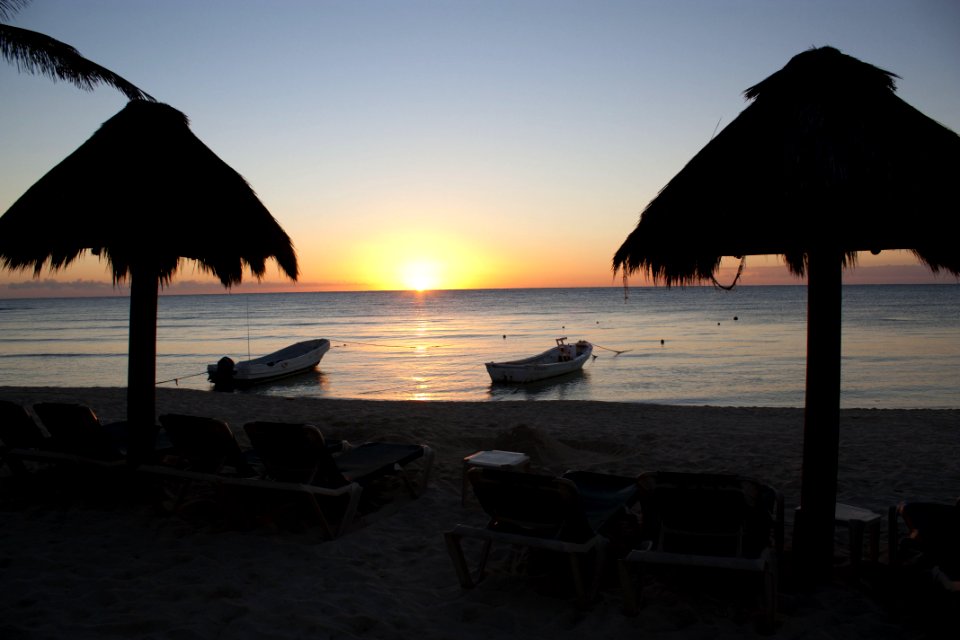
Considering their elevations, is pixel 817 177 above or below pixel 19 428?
above

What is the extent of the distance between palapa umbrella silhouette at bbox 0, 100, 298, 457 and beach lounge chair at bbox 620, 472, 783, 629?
392 centimetres

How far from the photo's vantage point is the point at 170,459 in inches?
251

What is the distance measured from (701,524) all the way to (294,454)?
2769mm

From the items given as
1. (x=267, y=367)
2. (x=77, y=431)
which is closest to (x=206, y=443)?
(x=77, y=431)

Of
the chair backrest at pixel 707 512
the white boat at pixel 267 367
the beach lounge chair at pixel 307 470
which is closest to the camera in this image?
the chair backrest at pixel 707 512

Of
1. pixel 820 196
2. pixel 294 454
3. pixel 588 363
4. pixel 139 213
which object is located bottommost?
pixel 588 363

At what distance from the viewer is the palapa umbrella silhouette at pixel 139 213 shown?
16.3 ft

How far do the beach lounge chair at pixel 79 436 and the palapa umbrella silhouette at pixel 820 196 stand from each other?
4378 mm

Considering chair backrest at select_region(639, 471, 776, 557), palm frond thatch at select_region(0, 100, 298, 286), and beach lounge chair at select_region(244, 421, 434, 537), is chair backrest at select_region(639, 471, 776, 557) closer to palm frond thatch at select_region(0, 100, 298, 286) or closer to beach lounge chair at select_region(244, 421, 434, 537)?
beach lounge chair at select_region(244, 421, 434, 537)

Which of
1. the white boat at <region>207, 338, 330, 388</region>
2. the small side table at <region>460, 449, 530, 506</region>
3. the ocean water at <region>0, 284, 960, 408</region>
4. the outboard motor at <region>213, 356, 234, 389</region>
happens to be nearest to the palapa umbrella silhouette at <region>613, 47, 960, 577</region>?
the small side table at <region>460, 449, 530, 506</region>

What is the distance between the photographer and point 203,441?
16.1ft

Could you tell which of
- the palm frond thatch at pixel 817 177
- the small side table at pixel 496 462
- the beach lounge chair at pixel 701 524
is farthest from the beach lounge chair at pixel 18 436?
the palm frond thatch at pixel 817 177

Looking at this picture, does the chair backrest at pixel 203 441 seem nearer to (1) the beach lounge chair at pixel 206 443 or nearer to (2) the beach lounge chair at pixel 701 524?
(1) the beach lounge chair at pixel 206 443

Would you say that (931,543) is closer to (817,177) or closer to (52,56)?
(817,177)
